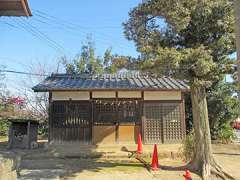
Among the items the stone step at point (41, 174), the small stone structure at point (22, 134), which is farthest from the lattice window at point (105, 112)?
the stone step at point (41, 174)

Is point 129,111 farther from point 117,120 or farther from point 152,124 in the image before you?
point 152,124

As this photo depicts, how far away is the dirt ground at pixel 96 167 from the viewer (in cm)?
1177

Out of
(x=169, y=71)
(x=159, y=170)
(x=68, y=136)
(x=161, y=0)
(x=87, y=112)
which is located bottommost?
(x=159, y=170)

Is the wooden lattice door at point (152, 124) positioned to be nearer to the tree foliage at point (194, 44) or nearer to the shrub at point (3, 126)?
the tree foliage at point (194, 44)

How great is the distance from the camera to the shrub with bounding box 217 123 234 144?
22.1 meters

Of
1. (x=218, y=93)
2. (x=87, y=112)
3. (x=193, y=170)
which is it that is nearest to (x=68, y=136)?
(x=87, y=112)

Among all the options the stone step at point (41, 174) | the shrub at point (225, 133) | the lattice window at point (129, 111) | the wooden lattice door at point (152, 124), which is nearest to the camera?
the stone step at point (41, 174)

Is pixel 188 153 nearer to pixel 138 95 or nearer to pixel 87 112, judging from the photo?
pixel 138 95

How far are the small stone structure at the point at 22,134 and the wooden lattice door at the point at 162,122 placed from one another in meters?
5.89

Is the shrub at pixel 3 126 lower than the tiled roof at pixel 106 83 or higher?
lower

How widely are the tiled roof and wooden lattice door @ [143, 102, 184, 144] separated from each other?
966 millimetres

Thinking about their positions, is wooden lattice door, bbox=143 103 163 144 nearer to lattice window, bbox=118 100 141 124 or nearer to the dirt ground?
lattice window, bbox=118 100 141 124

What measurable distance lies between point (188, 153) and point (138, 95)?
152 inches

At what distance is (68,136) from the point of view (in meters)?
16.8
